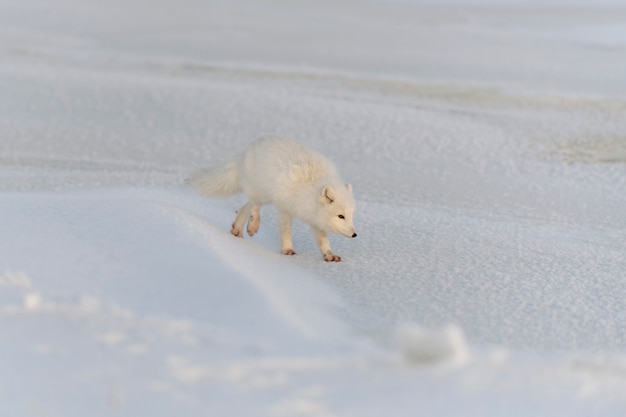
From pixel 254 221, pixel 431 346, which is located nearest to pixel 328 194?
pixel 254 221

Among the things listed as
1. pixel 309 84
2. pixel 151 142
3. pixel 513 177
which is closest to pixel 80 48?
pixel 309 84

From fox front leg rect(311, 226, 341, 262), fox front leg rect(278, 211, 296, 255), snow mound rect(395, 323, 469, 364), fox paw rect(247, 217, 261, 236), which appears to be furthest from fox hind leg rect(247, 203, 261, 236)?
snow mound rect(395, 323, 469, 364)

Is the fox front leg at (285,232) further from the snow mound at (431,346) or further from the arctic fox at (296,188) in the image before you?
the snow mound at (431,346)

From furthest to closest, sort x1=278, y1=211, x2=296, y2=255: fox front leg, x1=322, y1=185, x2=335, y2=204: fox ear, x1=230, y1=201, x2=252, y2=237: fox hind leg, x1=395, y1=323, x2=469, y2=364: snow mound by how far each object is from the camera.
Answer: x1=230, y1=201, x2=252, y2=237: fox hind leg, x1=278, y1=211, x2=296, y2=255: fox front leg, x1=322, y1=185, x2=335, y2=204: fox ear, x1=395, y1=323, x2=469, y2=364: snow mound

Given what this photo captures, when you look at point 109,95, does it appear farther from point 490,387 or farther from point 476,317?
point 490,387

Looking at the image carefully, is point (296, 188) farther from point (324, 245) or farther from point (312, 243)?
point (312, 243)

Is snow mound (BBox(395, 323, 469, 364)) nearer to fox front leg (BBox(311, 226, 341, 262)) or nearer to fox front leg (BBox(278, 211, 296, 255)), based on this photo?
fox front leg (BBox(311, 226, 341, 262))
